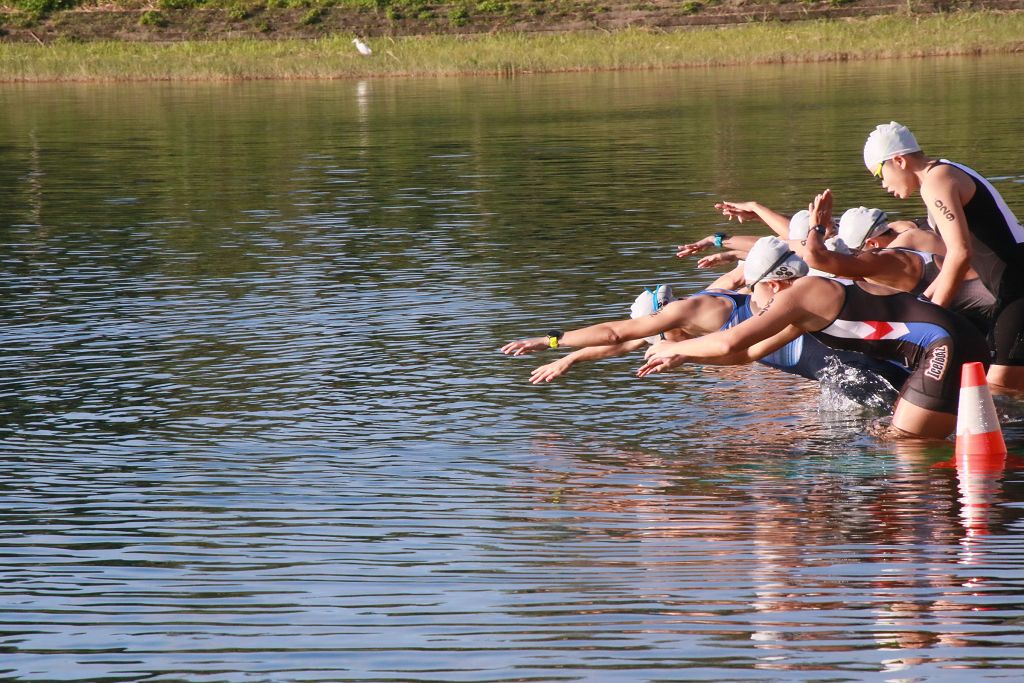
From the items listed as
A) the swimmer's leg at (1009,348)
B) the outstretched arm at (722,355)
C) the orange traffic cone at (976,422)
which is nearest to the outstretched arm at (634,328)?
the outstretched arm at (722,355)

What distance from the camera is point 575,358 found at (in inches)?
336

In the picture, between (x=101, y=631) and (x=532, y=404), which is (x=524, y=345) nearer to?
(x=532, y=404)

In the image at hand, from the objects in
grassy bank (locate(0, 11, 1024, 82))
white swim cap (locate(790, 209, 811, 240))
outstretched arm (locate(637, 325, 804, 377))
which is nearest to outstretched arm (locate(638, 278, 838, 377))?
outstretched arm (locate(637, 325, 804, 377))

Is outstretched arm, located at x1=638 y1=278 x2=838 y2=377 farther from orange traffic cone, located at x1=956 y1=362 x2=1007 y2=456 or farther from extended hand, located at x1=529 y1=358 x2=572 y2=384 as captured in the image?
orange traffic cone, located at x1=956 y1=362 x2=1007 y2=456

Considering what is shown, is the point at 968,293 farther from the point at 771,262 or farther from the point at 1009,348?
the point at 771,262

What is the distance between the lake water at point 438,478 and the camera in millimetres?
5355

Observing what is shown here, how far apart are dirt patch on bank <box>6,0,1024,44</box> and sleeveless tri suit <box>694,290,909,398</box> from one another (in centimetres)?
4456

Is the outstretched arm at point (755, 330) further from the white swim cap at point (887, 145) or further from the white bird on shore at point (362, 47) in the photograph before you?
the white bird on shore at point (362, 47)

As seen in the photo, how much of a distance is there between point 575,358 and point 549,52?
4037cm

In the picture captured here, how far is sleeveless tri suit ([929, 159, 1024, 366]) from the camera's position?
8867 mm

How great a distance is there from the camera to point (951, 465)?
789 centimetres

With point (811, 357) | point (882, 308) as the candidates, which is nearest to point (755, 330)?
point (882, 308)

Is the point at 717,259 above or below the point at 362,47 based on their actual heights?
below

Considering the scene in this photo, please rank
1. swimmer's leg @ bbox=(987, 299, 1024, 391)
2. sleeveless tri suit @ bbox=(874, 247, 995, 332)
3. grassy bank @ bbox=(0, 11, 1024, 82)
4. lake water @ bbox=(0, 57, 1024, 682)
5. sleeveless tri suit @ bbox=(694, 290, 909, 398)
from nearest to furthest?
lake water @ bbox=(0, 57, 1024, 682), sleeveless tri suit @ bbox=(694, 290, 909, 398), swimmer's leg @ bbox=(987, 299, 1024, 391), sleeveless tri suit @ bbox=(874, 247, 995, 332), grassy bank @ bbox=(0, 11, 1024, 82)
